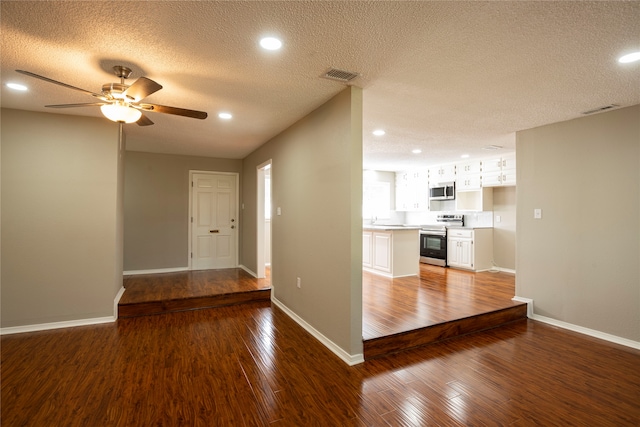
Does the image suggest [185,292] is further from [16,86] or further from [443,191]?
[443,191]

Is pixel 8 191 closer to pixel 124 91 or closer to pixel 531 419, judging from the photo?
pixel 124 91

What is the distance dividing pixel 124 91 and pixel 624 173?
192 inches

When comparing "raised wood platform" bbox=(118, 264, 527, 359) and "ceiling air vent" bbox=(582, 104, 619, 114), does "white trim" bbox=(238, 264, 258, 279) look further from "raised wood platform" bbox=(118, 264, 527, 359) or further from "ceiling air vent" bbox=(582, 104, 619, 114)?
"ceiling air vent" bbox=(582, 104, 619, 114)

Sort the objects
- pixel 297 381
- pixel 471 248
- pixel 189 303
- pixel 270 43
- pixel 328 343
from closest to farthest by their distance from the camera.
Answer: pixel 270 43
pixel 297 381
pixel 328 343
pixel 189 303
pixel 471 248

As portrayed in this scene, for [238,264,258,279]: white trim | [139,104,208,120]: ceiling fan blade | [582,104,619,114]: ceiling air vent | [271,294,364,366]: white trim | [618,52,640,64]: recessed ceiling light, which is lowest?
[271,294,364,366]: white trim

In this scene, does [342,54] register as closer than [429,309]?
Yes

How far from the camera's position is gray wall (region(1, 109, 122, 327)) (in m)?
3.50

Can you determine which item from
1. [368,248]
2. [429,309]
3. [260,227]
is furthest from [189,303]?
[368,248]

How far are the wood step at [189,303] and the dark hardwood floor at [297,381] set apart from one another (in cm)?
52

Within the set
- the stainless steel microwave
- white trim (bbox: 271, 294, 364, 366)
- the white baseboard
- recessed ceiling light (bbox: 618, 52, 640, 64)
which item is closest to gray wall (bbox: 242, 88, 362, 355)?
white trim (bbox: 271, 294, 364, 366)

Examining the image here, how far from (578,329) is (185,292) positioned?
16.9 ft

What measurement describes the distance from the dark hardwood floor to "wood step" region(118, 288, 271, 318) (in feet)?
1.72

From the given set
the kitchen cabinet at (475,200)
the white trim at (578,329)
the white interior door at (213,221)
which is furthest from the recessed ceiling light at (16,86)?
the kitchen cabinet at (475,200)

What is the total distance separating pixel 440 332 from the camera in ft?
10.9
